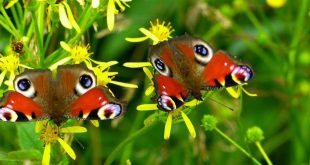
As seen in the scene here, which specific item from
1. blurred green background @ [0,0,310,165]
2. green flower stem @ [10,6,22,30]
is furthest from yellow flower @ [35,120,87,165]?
blurred green background @ [0,0,310,165]

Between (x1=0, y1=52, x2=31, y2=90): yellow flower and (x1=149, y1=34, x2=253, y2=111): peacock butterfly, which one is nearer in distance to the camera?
(x1=149, y1=34, x2=253, y2=111): peacock butterfly

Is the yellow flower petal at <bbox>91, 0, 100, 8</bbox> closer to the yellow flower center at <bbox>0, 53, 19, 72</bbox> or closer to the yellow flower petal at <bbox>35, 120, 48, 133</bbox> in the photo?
the yellow flower center at <bbox>0, 53, 19, 72</bbox>

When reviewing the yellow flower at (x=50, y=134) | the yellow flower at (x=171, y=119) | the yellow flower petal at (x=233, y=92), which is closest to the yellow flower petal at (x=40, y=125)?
the yellow flower at (x=50, y=134)

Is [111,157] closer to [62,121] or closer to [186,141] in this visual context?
[62,121]

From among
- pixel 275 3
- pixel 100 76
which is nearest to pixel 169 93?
pixel 100 76

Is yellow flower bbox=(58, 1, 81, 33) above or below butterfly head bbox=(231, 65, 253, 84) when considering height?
above

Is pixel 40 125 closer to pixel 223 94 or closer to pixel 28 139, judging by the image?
pixel 28 139
